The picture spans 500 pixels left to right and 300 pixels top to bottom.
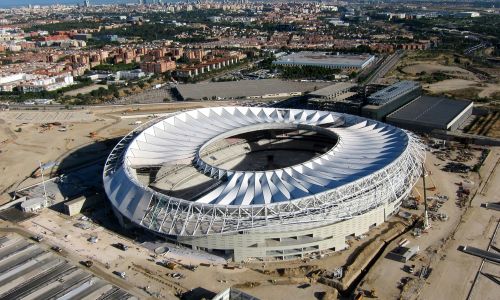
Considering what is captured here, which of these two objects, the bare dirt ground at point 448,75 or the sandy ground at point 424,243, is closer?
the sandy ground at point 424,243

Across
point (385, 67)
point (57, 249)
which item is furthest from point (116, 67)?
point (57, 249)

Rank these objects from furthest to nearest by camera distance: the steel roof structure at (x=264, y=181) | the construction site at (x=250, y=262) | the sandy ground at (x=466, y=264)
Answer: the steel roof structure at (x=264, y=181), the construction site at (x=250, y=262), the sandy ground at (x=466, y=264)

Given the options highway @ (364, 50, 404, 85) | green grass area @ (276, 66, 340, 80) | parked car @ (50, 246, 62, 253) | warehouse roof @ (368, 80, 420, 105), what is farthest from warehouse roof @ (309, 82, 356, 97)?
parked car @ (50, 246, 62, 253)

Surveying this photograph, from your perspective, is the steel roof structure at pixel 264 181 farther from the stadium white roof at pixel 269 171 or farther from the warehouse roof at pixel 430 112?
the warehouse roof at pixel 430 112

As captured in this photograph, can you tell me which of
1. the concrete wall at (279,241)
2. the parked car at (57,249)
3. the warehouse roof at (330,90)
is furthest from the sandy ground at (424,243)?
the warehouse roof at (330,90)

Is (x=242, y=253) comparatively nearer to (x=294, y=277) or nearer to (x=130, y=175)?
(x=294, y=277)

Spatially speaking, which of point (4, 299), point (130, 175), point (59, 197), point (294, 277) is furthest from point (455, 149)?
point (4, 299)

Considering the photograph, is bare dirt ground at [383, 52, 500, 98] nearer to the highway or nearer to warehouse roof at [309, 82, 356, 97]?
the highway
